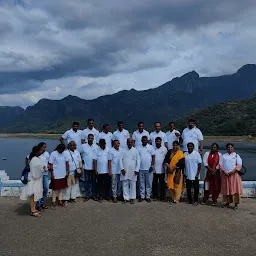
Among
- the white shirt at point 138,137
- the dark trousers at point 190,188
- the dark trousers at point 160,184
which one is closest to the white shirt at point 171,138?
the white shirt at point 138,137

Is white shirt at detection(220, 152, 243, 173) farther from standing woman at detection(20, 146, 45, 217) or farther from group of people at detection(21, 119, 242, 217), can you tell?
standing woman at detection(20, 146, 45, 217)

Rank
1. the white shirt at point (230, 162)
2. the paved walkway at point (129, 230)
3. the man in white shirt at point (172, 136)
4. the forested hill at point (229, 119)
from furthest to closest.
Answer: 1. the forested hill at point (229, 119)
2. the man in white shirt at point (172, 136)
3. the white shirt at point (230, 162)
4. the paved walkway at point (129, 230)

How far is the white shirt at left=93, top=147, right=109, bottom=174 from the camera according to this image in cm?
765

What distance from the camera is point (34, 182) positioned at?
21.5 feet

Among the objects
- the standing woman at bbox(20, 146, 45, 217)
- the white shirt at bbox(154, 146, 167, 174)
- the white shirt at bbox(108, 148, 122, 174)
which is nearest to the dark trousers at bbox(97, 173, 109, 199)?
the white shirt at bbox(108, 148, 122, 174)

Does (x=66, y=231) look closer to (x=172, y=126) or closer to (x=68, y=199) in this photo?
(x=68, y=199)

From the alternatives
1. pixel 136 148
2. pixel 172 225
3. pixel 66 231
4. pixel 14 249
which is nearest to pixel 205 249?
pixel 172 225

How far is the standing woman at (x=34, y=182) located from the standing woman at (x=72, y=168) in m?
0.97

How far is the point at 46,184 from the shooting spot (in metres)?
7.11

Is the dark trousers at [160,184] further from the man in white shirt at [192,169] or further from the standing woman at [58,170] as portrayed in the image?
the standing woman at [58,170]

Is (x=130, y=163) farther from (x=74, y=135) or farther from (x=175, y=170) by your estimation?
(x=74, y=135)

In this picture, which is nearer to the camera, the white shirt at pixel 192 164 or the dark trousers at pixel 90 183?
the white shirt at pixel 192 164

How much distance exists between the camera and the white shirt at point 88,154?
25.5ft

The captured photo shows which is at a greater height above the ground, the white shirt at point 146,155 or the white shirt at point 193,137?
the white shirt at point 193,137
